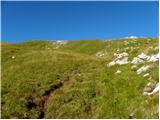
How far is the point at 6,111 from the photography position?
2573cm

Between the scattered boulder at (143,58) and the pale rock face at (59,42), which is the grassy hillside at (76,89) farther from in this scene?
the pale rock face at (59,42)

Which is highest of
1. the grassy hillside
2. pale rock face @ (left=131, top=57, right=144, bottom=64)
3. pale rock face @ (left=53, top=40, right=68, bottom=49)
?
pale rock face @ (left=53, top=40, right=68, bottom=49)

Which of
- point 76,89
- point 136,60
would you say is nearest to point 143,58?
point 136,60

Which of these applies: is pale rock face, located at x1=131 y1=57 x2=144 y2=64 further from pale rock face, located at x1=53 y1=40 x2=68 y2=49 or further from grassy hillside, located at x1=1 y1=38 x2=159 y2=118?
pale rock face, located at x1=53 y1=40 x2=68 y2=49

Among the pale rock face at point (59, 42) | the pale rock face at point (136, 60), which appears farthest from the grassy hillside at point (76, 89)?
the pale rock face at point (59, 42)

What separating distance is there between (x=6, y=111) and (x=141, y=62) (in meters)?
13.6

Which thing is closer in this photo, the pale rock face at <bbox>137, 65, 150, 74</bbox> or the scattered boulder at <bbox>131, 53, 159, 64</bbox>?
the pale rock face at <bbox>137, 65, 150, 74</bbox>

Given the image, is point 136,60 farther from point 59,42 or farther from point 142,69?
point 59,42

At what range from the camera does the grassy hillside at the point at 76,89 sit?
23.9 meters

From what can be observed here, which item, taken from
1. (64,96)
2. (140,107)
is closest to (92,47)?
(64,96)

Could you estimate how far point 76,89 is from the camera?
94.7 ft

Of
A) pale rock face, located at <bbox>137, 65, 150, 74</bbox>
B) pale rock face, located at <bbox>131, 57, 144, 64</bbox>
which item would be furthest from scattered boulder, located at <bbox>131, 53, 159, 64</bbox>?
pale rock face, located at <bbox>137, 65, 150, 74</bbox>

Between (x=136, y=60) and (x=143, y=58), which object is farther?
(x=136, y=60)

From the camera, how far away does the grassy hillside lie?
23.9 meters
